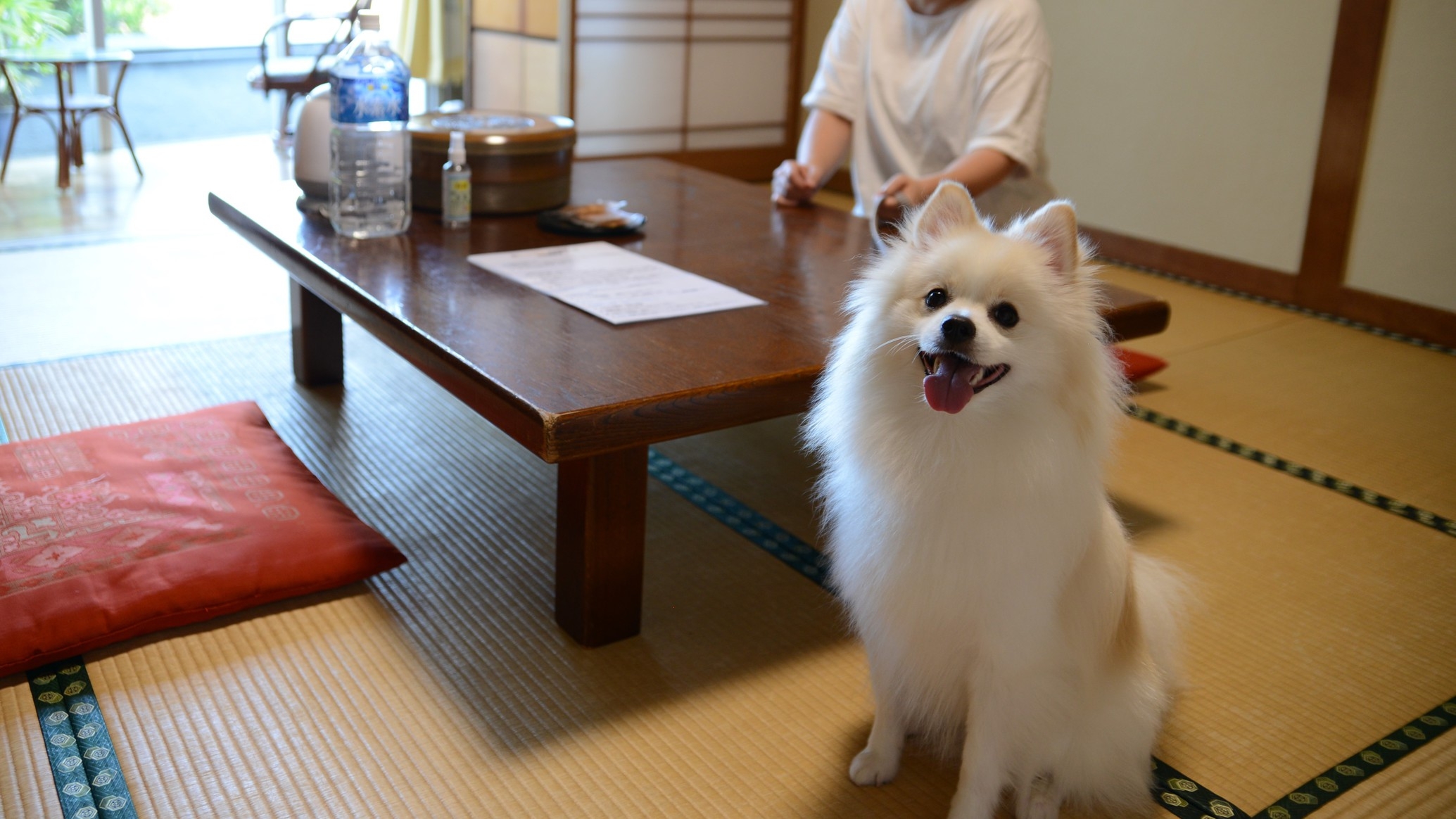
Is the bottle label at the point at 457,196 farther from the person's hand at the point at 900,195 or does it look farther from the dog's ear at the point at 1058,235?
the dog's ear at the point at 1058,235

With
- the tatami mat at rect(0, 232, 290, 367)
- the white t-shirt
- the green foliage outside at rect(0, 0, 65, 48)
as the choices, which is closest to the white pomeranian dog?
the white t-shirt

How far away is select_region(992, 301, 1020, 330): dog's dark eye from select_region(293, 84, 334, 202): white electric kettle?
1.56 metres

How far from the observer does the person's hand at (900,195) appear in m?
2.18

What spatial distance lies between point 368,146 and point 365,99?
84mm

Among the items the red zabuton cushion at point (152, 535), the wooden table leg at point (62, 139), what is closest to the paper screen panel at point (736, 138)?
the wooden table leg at point (62, 139)

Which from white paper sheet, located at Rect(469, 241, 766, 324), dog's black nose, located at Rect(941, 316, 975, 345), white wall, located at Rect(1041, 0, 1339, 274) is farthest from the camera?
white wall, located at Rect(1041, 0, 1339, 274)

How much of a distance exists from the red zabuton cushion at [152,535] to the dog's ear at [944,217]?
1030 millimetres

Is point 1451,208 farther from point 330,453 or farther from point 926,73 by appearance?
point 330,453

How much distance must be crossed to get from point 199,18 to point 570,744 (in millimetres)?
7851

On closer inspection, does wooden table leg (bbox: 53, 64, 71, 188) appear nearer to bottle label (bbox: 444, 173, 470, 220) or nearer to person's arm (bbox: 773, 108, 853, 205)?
bottle label (bbox: 444, 173, 470, 220)

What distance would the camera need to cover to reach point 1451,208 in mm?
3201

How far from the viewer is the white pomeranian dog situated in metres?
1.11

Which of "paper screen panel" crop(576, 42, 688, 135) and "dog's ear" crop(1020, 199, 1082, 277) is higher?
"paper screen panel" crop(576, 42, 688, 135)

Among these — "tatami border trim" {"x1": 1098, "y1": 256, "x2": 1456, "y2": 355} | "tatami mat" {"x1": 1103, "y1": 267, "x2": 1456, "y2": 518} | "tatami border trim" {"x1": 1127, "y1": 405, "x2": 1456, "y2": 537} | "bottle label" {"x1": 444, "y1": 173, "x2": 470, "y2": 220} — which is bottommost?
"tatami border trim" {"x1": 1127, "y1": 405, "x2": 1456, "y2": 537}
